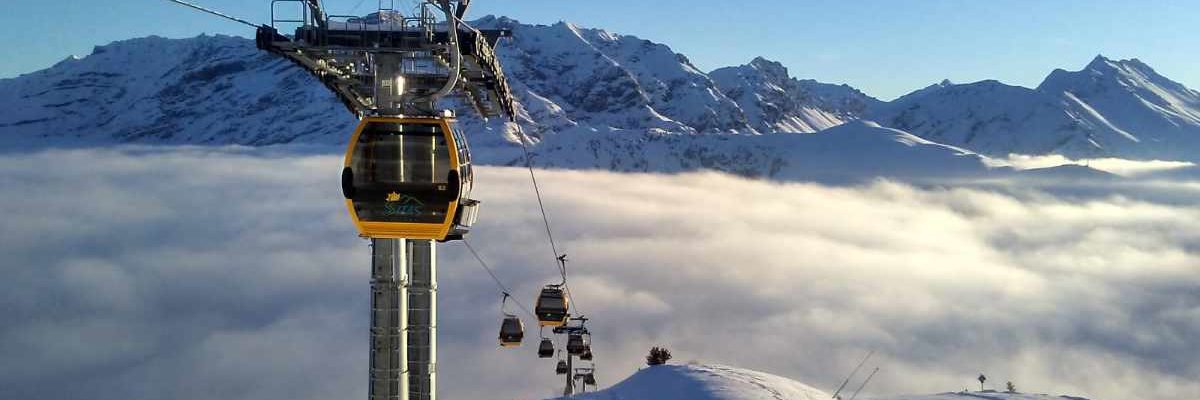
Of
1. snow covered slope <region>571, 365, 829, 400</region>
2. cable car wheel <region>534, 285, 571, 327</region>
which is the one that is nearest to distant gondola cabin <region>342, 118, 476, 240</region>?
cable car wheel <region>534, 285, 571, 327</region>

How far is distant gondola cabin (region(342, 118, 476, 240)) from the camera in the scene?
50.7 ft

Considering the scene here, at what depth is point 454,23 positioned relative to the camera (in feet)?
47.7

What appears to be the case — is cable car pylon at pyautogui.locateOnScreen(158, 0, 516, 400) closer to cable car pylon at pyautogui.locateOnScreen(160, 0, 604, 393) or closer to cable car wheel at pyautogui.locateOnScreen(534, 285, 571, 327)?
cable car pylon at pyautogui.locateOnScreen(160, 0, 604, 393)

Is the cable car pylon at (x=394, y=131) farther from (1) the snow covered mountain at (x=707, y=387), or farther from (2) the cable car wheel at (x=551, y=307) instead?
(1) the snow covered mountain at (x=707, y=387)

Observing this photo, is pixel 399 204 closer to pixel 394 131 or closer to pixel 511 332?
pixel 394 131

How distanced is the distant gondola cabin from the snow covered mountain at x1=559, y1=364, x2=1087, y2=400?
31.0 metres

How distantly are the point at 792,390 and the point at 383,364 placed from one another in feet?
118

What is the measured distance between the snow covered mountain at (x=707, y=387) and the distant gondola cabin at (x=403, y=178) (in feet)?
102

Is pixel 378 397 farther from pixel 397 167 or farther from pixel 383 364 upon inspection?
pixel 397 167

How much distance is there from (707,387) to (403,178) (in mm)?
32933

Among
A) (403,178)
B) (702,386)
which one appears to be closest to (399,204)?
(403,178)

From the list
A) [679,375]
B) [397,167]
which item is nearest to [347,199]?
[397,167]

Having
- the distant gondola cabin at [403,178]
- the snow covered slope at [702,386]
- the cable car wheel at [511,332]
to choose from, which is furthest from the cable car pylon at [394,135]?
the snow covered slope at [702,386]

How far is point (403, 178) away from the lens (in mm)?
15734
